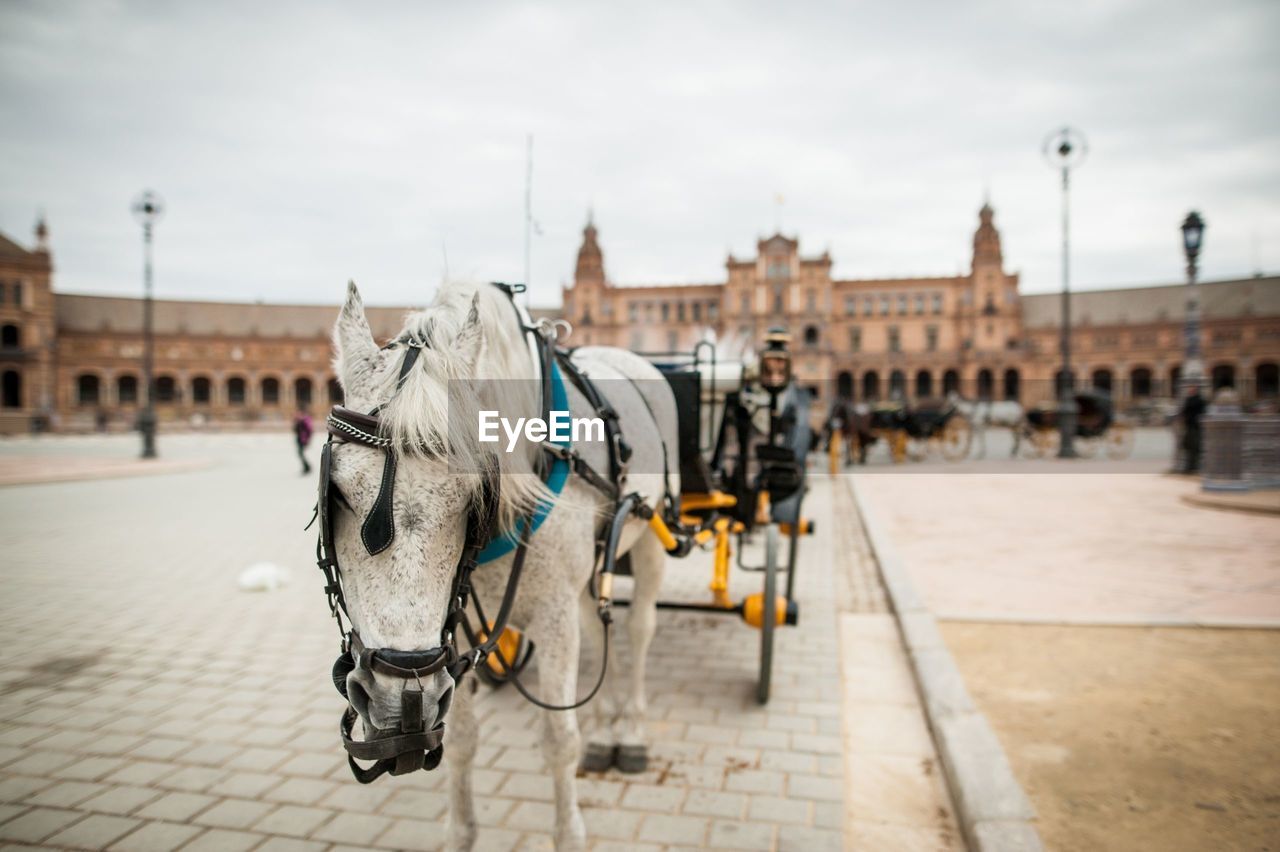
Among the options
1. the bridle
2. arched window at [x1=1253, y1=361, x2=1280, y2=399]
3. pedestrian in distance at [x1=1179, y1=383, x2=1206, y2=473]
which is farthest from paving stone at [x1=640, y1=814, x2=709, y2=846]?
arched window at [x1=1253, y1=361, x2=1280, y2=399]

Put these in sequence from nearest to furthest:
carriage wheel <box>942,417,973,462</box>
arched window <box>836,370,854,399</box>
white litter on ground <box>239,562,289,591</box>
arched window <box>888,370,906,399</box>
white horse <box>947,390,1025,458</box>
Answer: white litter on ground <box>239,562,289,591</box>, carriage wheel <box>942,417,973,462</box>, white horse <box>947,390,1025,458</box>, arched window <box>888,370,906,399</box>, arched window <box>836,370,854,399</box>

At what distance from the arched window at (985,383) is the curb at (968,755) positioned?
79.3m

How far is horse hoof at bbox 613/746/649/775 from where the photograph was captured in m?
3.39

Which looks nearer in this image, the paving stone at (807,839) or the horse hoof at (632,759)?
the paving stone at (807,839)

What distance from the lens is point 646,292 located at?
80.4 meters

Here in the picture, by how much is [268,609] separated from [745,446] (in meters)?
4.33

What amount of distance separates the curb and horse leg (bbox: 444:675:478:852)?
6.16 ft

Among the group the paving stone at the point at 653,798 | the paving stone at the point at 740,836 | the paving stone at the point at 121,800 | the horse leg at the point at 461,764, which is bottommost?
the paving stone at the point at 653,798

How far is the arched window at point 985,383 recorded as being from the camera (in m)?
76.1

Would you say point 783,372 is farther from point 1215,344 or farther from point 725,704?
point 1215,344

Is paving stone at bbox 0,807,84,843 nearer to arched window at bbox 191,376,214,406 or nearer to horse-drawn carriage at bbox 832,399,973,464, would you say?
horse-drawn carriage at bbox 832,399,973,464

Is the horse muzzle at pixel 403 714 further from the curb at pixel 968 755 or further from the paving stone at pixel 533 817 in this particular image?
the curb at pixel 968 755

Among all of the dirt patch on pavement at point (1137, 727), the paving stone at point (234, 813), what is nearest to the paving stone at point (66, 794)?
the paving stone at point (234, 813)

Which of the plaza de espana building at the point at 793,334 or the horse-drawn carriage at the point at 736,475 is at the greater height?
the plaza de espana building at the point at 793,334
